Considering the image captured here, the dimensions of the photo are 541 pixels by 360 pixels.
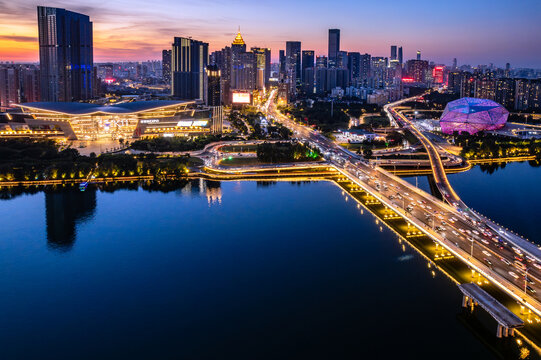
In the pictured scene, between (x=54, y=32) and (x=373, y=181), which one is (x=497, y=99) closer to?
(x=373, y=181)

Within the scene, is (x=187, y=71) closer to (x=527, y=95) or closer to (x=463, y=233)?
(x=527, y=95)

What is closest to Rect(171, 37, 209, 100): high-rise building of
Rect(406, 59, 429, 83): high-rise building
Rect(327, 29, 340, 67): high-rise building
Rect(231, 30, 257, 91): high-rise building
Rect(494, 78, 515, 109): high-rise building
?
Rect(231, 30, 257, 91): high-rise building

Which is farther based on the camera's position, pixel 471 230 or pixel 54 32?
pixel 54 32

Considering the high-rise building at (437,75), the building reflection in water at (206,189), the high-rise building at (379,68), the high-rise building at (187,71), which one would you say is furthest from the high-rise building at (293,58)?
the building reflection in water at (206,189)

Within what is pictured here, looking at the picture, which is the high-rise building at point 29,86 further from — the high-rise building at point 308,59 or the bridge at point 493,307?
the high-rise building at point 308,59

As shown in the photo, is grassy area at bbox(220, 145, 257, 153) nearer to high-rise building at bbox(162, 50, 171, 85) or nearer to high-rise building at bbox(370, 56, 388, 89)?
high-rise building at bbox(162, 50, 171, 85)

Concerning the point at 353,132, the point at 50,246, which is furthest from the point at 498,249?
the point at 353,132

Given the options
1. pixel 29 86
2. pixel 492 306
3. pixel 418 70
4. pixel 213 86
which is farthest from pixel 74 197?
pixel 418 70
